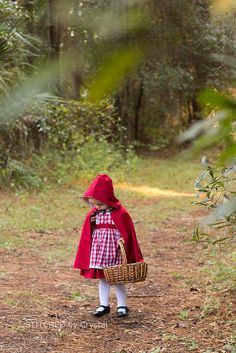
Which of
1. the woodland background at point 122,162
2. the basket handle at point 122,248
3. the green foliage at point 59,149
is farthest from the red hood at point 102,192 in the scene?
the green foliage at point 59,149

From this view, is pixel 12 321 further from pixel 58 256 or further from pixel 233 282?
pixel 58 256

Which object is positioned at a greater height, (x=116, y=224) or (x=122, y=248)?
(x=116, y=224)

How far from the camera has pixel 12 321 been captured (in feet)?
17.5

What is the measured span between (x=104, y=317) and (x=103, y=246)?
0.55 meters

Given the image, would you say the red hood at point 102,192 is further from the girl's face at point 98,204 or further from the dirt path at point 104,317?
the dirt path at point 104,317

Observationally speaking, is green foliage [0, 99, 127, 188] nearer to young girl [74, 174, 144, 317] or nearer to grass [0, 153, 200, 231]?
grass [0, 153, 200, 231]

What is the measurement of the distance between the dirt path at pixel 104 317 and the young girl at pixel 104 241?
0.20 metres

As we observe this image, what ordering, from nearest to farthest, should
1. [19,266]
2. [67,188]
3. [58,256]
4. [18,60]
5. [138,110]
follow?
1. [18,60]
2. [19,266]
3. [58,256]
4. [67,188]
5. [138,110]

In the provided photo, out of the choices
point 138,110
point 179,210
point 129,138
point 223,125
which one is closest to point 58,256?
point 179,210

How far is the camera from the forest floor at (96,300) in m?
4.91

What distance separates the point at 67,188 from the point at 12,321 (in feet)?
28.8

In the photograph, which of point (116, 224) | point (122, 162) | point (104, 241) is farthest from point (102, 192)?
point (122, 162)

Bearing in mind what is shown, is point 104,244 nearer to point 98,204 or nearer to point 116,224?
point 116,224

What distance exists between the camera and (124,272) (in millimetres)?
5391
